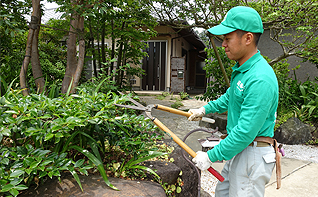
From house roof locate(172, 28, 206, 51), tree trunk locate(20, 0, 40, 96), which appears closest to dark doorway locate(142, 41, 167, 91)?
house roof locate(172, 28, 206, 51)

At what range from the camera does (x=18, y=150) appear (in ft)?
5.42

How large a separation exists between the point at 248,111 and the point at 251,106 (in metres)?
0.04

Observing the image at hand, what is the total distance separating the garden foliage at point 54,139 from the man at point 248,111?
89cm

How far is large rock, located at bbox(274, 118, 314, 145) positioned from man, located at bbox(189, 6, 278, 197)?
4.43m

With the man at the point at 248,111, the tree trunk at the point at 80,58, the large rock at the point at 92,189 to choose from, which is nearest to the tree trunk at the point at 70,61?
the tree trunk at the point at 80,58

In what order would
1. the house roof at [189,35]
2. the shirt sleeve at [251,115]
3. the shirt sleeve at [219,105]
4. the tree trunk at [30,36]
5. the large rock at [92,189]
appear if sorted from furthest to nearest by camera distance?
1. the house roof at [189,35]
2. the tree trunk at [30,36]
3. the shirt sleeve at [219,105]
4. the large rock at [92,189]
5. the shirt sleeve at [251,115]

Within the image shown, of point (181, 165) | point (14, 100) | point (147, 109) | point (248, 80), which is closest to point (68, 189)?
point (147, 109)

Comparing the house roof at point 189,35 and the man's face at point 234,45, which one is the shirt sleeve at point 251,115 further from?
the house roof at point 189,35

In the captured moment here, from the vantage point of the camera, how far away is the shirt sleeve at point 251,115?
1.34 m

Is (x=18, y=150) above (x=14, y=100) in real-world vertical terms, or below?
below

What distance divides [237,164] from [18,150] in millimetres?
1672

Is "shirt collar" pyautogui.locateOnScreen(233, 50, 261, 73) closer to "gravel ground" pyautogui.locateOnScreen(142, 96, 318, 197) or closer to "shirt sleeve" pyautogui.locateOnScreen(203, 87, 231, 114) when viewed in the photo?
"shirt sleeve" pyautogui.locateOnScreen(203, 87, 231, 114)

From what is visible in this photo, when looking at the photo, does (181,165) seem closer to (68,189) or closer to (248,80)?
(68,189)

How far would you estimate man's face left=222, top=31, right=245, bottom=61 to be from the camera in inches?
59.0
